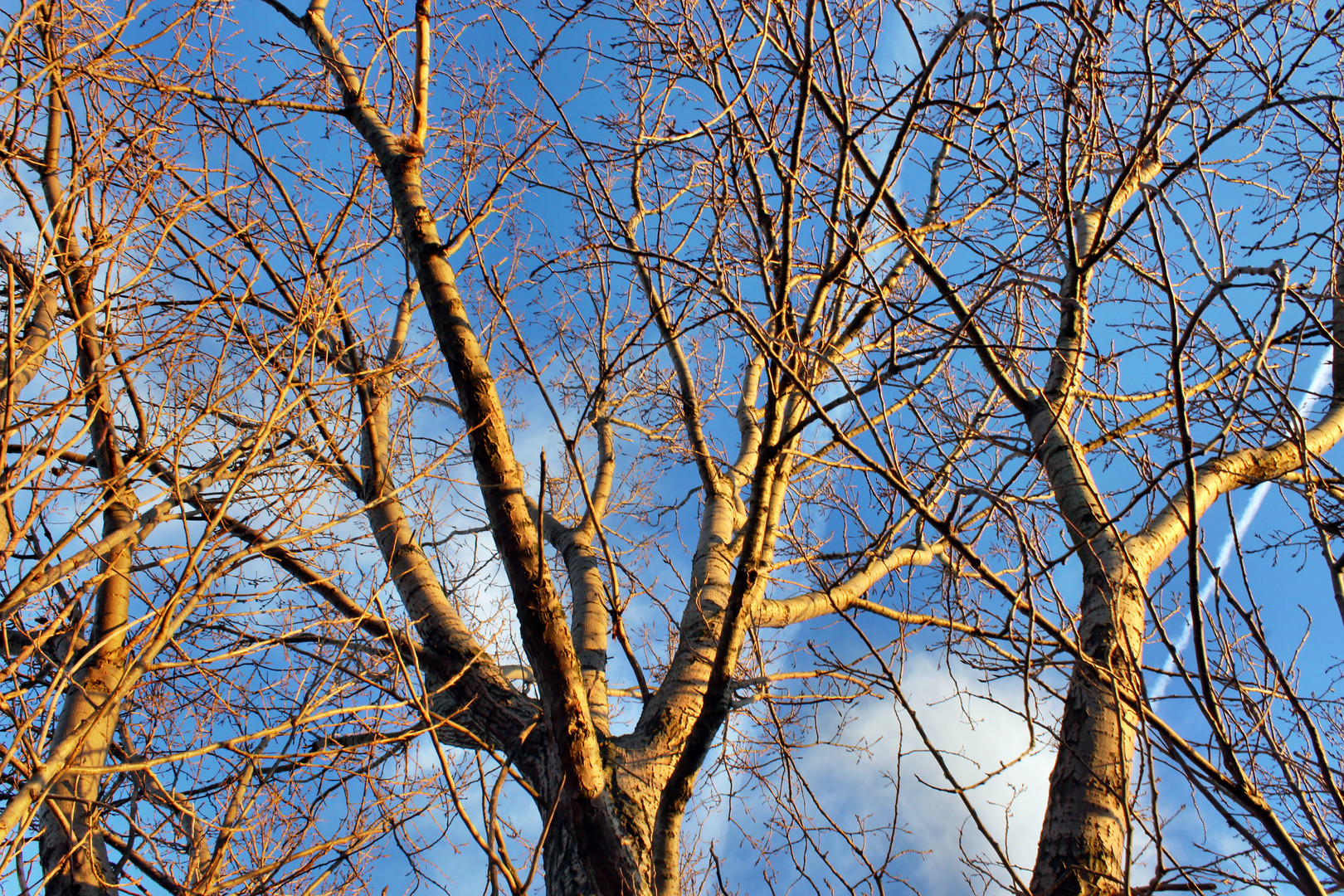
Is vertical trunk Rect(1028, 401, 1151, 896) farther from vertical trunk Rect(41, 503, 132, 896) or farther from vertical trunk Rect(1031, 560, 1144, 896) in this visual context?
vertical trunk Rect(41, 503, 132, 896)

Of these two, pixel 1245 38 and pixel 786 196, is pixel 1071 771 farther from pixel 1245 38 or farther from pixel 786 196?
pixel 1245 38

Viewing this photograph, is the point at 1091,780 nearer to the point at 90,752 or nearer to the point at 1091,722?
the point at 1091,722

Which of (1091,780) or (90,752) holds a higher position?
(1091,780)

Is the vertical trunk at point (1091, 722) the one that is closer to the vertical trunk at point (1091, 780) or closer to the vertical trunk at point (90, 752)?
the vertical trunk at point (1091, 780)

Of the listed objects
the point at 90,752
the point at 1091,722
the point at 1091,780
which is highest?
the point at 1091,722

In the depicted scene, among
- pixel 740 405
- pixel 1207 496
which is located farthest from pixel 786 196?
pixel 740 405

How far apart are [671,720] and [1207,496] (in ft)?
6.87

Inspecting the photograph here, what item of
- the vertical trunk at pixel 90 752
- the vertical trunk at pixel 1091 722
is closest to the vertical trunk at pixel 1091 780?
the vertical trunk at pixel 1091 722

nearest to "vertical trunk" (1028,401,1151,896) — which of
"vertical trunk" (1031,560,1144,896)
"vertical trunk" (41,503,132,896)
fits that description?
"vertical trunk" (1031,560,1144,896)

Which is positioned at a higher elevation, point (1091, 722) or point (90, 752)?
point (1091, 722)

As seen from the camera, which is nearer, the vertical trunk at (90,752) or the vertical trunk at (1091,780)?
the vertical trunk at (1091,780)

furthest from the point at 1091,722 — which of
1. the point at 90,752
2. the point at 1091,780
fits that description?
the point at 90,752

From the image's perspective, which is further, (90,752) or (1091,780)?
(90,752)

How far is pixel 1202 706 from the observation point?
1386 mm
